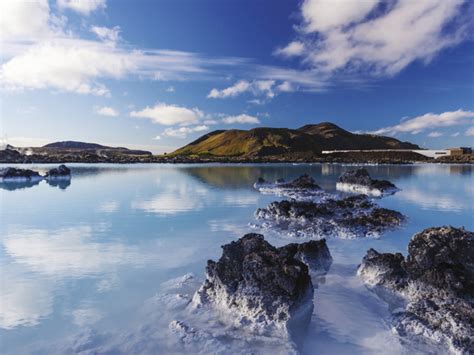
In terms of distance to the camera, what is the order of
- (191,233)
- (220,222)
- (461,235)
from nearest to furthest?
(461,235)
(191,233)
(220,222)

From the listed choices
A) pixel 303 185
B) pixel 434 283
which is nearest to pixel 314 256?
pixel 434 283

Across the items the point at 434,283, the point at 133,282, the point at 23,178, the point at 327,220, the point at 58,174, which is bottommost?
the point at 133,282

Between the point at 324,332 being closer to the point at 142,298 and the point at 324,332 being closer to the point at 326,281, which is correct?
the point at 326,281

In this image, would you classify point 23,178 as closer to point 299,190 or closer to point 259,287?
point 299,190

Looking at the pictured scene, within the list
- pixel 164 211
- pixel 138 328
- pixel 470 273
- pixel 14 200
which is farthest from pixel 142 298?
pixel 14 200

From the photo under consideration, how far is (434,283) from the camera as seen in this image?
867 centimetres

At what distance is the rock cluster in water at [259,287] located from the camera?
25.0 feet

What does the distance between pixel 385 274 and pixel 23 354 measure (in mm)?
9409

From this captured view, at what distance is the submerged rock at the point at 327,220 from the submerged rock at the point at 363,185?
1211 centimetres

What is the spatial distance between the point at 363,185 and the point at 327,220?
65.9 feet

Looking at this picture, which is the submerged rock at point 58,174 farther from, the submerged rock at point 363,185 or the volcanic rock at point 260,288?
the volcanic rock at point 260,288

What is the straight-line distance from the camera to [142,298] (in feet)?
29.9

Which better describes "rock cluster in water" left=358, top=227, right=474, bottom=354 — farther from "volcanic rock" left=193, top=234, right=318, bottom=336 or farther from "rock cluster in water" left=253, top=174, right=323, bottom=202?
"rock cluster in water" left=253, top=174, right=323, bottom=202

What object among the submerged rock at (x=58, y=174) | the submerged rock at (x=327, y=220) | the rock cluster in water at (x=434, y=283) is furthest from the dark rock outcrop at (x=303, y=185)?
the submerged rock at (x=58, y=174)
